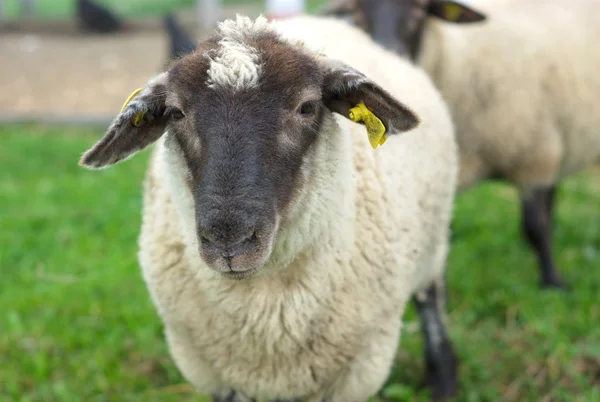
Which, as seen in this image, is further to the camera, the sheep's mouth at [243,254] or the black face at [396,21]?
the black face at [396,21]

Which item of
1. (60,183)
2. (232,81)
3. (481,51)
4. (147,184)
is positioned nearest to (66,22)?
(60,183)

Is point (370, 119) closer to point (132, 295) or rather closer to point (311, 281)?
point (311, 281)

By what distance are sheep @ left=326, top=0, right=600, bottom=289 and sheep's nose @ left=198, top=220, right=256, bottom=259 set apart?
2.69 m

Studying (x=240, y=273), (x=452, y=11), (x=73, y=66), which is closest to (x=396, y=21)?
(x=452, y=11)

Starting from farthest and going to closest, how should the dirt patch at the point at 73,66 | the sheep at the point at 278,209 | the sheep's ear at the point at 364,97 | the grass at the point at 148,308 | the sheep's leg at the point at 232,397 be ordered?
the dirt patch at the point at 73,66
the grass at the point at 148,308
the sheep's leg at the point at 232,397
the sheep's ear at the point at 364,97
the sheep at the point at 278,209

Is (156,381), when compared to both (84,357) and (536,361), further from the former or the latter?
(536,361)

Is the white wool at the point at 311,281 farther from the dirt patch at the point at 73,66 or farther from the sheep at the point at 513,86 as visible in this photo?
the dirt patch at the point at 73,66

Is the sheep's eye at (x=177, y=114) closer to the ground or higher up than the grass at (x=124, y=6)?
higher up

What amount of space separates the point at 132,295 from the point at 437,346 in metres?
1.88

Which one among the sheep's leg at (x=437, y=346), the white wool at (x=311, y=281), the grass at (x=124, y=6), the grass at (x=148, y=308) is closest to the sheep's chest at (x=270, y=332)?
the white wool at (x=311, y=281)

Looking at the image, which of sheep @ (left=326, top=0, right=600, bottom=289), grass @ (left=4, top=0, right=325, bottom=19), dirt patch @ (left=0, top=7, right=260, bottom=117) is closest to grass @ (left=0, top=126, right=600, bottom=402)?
sheep @ (left=326, top=0, right=600, bottom=289)

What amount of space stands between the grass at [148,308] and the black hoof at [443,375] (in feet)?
0.20

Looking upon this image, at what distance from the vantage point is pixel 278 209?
2.02 meters

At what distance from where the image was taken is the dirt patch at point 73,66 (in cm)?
914
